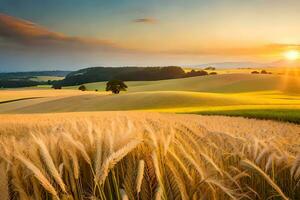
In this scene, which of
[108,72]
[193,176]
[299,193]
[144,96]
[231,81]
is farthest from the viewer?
[108,72]

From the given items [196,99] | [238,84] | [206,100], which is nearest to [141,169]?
[206,100]

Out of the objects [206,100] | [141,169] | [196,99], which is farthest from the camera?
[196,99]

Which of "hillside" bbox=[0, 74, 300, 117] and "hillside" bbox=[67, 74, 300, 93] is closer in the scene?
"hillside" bbox=[0, 74, 300, 117]

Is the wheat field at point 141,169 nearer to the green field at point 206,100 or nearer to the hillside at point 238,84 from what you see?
the green field at point 206,100

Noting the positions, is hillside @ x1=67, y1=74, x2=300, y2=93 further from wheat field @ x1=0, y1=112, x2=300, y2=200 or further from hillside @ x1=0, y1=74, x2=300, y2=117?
wheat field @ x1=0, y1=112, x2=300, y2=200

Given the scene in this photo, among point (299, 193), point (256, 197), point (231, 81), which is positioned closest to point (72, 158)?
point (256, 197)

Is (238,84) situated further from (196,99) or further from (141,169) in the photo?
(141,169)

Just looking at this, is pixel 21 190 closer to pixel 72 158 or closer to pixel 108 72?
pixel 72 158

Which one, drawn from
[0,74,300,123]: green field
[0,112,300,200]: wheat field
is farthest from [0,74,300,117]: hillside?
[0,112,300,200]: wheat field

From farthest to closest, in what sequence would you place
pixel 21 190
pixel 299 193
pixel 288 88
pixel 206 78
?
1. pixel 206 78
2. pixel 288 88
3. pixel 299 193
4. pixel 21 190

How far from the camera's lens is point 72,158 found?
8.40 feet

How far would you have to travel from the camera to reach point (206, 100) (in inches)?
1929

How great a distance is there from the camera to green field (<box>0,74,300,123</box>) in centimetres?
3329

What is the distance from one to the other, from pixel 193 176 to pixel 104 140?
66cm
